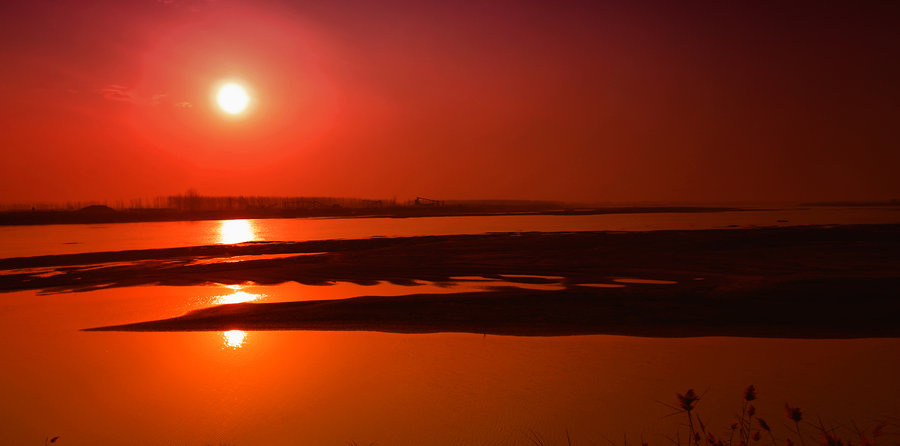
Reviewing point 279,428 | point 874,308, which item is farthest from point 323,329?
point 874,308

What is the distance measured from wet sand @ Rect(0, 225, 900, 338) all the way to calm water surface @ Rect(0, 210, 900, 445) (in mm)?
880

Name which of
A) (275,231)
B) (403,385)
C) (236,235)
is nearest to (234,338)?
(403,385)

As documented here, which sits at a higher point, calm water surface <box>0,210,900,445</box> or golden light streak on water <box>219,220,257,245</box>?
golden light streak on water <box>219,220,257,245</box>

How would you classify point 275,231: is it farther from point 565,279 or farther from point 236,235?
point 565,279

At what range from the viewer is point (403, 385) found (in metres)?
7.46

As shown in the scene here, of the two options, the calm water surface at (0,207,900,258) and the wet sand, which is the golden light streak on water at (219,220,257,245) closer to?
the calm water surface at (0,207,900,258)

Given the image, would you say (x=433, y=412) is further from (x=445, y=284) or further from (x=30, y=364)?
(x=445, y=284)

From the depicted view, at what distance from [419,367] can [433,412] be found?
5.28ft

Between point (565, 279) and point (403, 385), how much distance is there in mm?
8516

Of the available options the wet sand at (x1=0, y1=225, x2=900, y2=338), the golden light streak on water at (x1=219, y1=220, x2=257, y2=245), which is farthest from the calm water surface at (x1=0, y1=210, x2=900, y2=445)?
the golden light streak on water at (x1=219, y1=220, x2=257, y2=245)

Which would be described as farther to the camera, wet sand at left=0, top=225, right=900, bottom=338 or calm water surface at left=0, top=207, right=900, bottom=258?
calm water surface at left=0, top=207, right=900, bottom=258

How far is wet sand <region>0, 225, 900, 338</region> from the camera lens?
10.4 metres

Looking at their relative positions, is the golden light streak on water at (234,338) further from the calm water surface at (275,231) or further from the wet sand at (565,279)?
the calm water surface at (275,231)

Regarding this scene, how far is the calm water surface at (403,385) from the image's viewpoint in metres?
6.09
